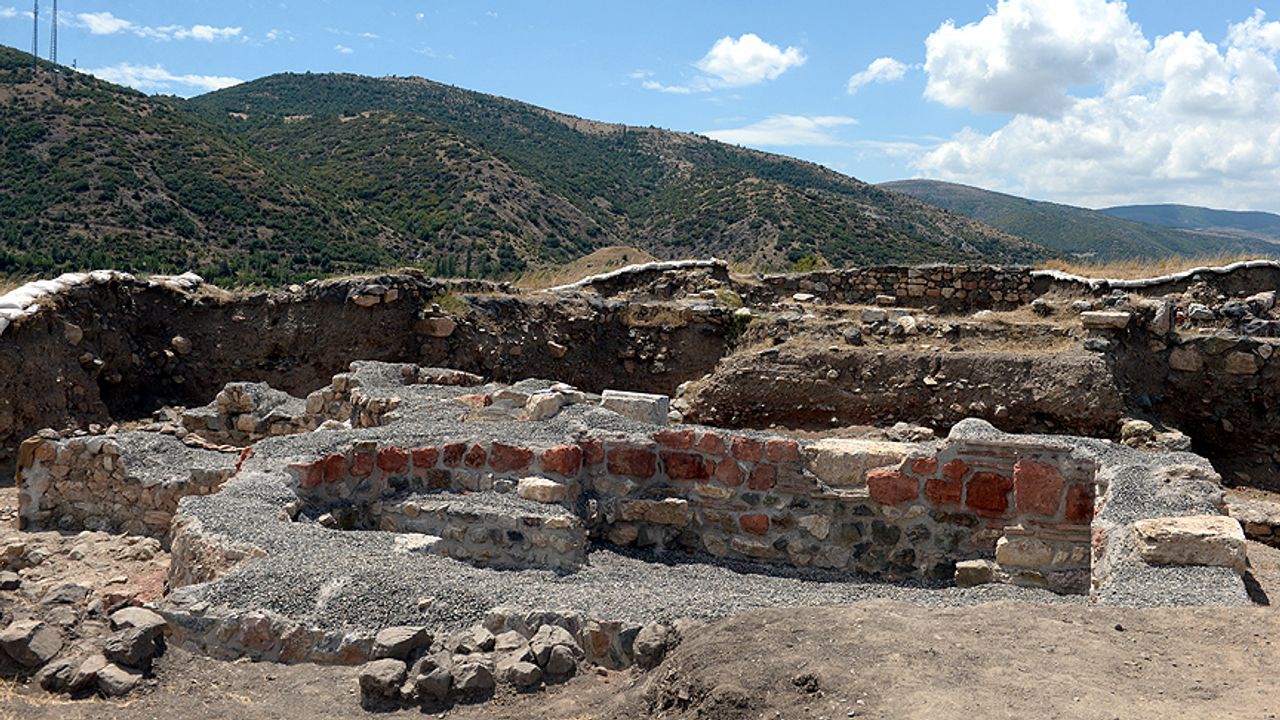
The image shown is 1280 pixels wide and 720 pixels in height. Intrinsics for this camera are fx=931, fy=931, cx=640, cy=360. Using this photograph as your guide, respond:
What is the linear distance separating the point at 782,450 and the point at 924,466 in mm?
949

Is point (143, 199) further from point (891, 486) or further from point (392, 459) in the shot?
point (891, 486)

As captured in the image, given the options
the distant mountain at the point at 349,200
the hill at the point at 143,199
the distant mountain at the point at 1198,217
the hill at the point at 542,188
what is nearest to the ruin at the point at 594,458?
the distant mountain at the point at 349,200

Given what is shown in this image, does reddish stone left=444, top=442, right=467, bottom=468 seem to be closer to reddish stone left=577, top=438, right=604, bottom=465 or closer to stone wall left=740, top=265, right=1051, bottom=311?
reddish stone left=577, top=438, right=604, bottom=465

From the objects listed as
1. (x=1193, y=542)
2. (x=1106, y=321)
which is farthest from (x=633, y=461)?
(x=1106, y=321)

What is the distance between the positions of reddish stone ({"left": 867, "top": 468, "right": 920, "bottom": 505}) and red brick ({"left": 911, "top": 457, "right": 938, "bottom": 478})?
0.06m

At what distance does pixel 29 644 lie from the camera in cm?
371

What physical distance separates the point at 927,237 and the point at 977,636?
43586 mm

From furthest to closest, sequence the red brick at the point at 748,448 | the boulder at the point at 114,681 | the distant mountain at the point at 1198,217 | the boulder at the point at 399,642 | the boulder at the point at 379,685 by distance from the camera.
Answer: the distant mountain at the point at 1198,217 → the red brick at the point at 748,448 → the boulder at the point at 399,642 → the boulder at the point at 379,685 → the boulder at the point at 114,681

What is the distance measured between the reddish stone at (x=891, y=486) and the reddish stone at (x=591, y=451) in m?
1.90

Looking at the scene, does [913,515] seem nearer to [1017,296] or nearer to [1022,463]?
[1022,463]

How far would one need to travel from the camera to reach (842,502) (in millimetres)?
6406

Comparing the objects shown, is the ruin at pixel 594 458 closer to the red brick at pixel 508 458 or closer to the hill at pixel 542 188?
the red brick at pixel 508 458

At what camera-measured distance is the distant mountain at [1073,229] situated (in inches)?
2777

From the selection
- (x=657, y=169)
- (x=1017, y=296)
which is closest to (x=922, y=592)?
(x=1017, y=296)
